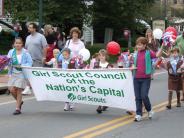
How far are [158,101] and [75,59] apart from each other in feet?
8.95

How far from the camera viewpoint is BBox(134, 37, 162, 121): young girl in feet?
33.3

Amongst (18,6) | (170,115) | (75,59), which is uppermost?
(18,6)

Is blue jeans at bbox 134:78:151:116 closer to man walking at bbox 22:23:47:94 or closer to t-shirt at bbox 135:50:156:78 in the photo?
t-shirt at bbox 135:50:156:78

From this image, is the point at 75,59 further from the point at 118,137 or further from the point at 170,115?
the point at 118,137

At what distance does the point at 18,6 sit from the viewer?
30.1 m

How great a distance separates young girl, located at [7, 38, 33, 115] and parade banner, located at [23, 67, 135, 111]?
15 cm

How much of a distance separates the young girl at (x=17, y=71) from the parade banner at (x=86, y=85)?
152 millimetres

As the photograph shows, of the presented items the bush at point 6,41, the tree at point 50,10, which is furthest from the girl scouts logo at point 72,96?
the bush at point 6,41

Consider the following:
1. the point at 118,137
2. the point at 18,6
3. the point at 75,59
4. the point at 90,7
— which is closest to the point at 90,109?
the point at 75,59

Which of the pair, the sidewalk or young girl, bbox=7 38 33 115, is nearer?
young girl, bbox=7 38 33 115

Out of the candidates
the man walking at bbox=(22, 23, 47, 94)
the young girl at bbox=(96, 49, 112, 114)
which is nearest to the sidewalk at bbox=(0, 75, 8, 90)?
the man walking at bbox=(22, 23, 47, 94)

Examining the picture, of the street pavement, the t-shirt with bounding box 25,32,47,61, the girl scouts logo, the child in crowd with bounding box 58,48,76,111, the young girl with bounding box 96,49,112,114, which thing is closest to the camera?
the street pavement

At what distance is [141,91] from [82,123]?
123cm

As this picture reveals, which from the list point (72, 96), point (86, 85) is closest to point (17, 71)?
point (72, 96)
